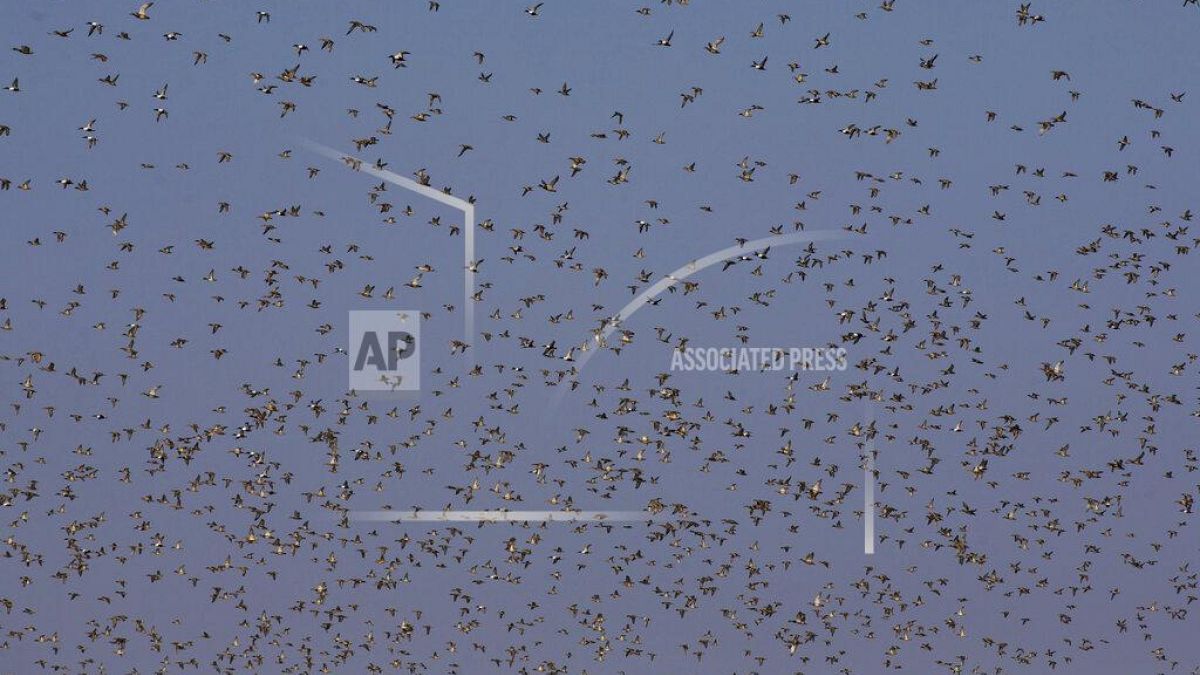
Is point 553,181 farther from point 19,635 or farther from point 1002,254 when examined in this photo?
point 19,635

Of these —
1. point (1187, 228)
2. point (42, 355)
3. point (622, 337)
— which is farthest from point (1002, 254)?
point (42, 355)

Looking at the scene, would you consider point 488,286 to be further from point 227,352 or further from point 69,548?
point 69,548

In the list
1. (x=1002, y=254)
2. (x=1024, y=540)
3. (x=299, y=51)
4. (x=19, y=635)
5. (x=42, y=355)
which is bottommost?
(x=19, y=635)

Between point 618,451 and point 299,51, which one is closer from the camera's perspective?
point 299,51

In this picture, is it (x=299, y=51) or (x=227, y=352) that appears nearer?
(x=299, y=51)

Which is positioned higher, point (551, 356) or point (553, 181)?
point (553, 181)

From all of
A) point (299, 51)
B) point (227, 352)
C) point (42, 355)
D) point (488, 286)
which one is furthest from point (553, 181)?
point (42, 355)

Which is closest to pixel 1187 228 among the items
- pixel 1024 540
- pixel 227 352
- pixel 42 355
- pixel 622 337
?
pixel 1024 540

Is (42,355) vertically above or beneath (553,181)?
beneath
